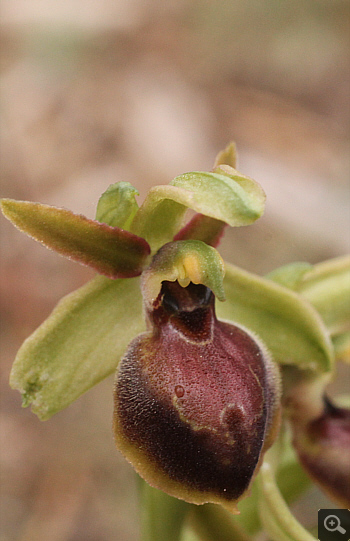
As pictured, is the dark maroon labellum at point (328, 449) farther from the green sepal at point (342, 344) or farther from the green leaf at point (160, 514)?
the green leaf at point (160, 514)

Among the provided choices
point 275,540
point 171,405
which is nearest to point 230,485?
point 171,405

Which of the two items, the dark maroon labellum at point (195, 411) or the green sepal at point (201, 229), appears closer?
the dark maroon labellum at point (195, 411)

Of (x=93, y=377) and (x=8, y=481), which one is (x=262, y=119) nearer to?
(x=8, y=481)

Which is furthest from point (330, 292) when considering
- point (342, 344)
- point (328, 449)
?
point (328, 449)

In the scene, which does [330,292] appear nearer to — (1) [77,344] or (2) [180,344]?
(2) [180,344]

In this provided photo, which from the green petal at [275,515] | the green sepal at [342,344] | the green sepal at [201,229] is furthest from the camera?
the green sepal at [342,344]

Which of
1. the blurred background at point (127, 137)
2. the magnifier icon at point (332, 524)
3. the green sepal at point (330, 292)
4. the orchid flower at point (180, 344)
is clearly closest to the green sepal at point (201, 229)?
the orchid flower at point (180, 344)

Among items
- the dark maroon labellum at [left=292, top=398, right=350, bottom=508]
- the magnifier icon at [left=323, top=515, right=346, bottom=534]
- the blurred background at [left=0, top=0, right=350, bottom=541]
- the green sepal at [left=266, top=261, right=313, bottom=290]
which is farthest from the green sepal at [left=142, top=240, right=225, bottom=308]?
the blurred background at [left=0, top=0, right=350, bottom=541]
